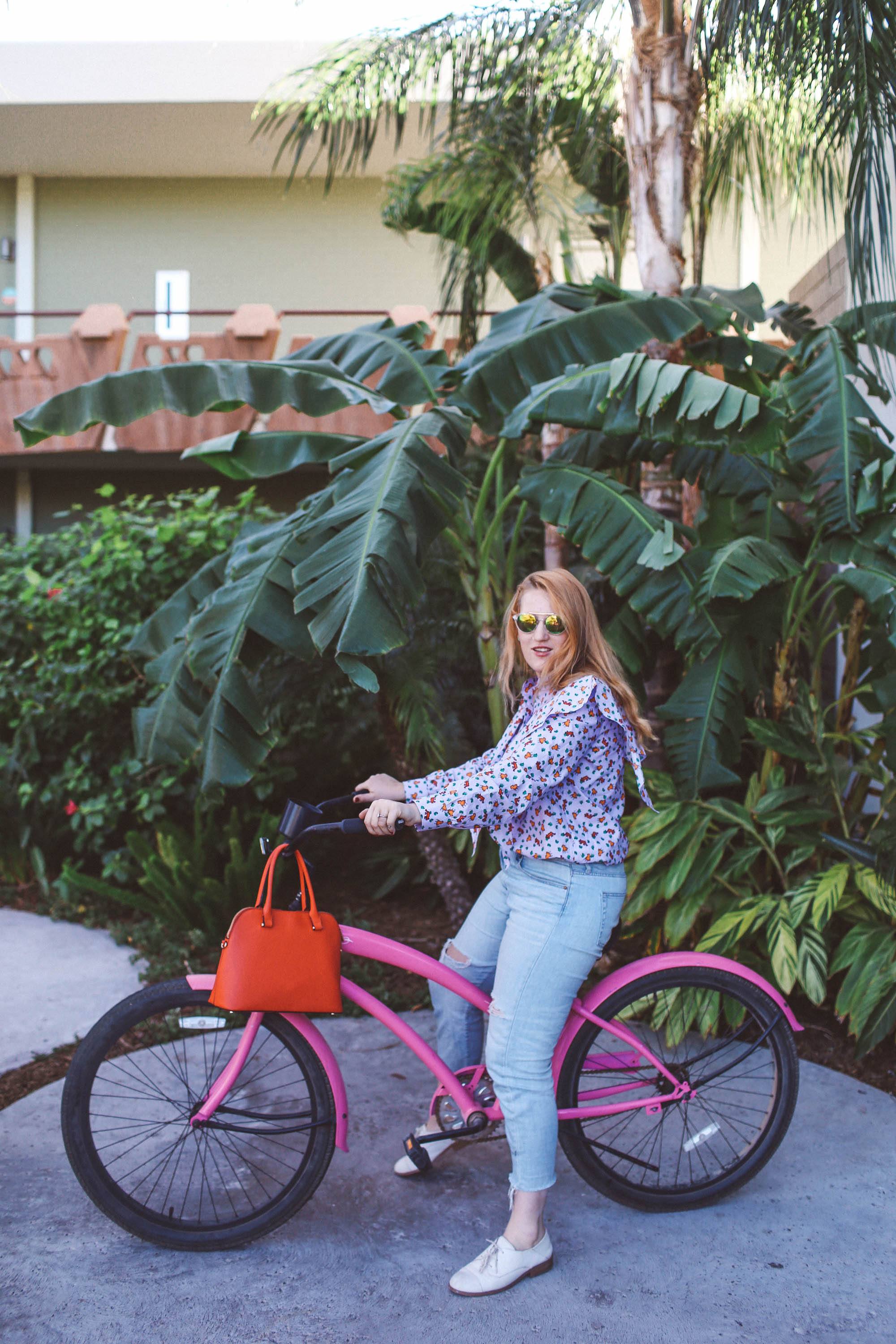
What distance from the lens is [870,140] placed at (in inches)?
173

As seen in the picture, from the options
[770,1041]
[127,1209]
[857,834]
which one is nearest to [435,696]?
[857,834]

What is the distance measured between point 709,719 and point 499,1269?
2.24 meters

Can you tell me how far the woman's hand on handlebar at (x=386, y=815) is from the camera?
95.2 inches

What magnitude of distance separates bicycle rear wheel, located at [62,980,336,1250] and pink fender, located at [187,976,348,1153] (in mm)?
15

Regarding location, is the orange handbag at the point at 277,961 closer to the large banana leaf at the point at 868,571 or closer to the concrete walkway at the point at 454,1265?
the concrete walkway at the point at 454,1265

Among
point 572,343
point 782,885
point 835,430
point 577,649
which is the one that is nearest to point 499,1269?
point 577,649

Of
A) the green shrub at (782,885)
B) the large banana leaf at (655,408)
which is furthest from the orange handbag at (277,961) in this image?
the large banana leaf at (655,408)

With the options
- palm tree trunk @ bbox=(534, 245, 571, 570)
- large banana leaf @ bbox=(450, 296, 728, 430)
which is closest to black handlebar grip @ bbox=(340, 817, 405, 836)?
large banana leaf @ bbox=(450, 296, 728, 430)

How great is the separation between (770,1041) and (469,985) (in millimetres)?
892

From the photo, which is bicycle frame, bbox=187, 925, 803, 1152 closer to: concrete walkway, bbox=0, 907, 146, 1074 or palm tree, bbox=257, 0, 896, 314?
concrete walkway, bbox=0, 907, 146, 1074

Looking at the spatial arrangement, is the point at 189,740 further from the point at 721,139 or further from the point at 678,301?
the point at 721,139

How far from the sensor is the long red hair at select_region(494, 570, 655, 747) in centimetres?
271

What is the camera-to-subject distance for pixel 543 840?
2.68 metres

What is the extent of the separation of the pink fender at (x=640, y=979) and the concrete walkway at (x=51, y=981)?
190cm
